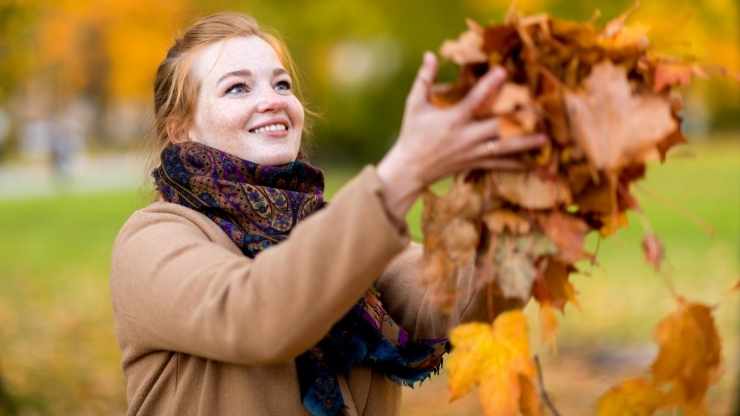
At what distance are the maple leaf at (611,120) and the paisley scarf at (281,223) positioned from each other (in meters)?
0.81

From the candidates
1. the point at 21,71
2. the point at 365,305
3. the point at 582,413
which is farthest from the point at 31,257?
the point at 365,305

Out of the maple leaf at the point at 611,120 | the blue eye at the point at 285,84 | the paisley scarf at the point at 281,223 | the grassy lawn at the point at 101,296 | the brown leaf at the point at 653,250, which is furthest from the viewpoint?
the grassy lawn at the point at 101,296

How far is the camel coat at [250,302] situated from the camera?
1825mm

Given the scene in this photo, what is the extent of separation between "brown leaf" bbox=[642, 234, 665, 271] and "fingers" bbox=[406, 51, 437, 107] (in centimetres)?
46

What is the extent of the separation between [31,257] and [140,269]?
10.6 meters

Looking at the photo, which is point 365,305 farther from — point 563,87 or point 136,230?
point 563,87

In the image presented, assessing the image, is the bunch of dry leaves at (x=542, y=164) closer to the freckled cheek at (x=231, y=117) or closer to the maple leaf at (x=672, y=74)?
the maple leaf at (x=672, y=74)

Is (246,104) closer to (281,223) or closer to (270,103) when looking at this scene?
(270,103)

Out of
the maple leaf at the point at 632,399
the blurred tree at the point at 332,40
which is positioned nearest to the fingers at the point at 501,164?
the maple leaf at the point at 632,399

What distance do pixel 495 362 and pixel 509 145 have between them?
15.5 inches

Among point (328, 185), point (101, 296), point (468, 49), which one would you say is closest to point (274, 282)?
point (468, 49)

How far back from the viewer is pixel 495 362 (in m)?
1.91

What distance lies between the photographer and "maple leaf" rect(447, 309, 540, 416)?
1.90 meters

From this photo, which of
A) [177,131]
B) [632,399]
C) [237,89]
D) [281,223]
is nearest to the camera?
[632,399]
